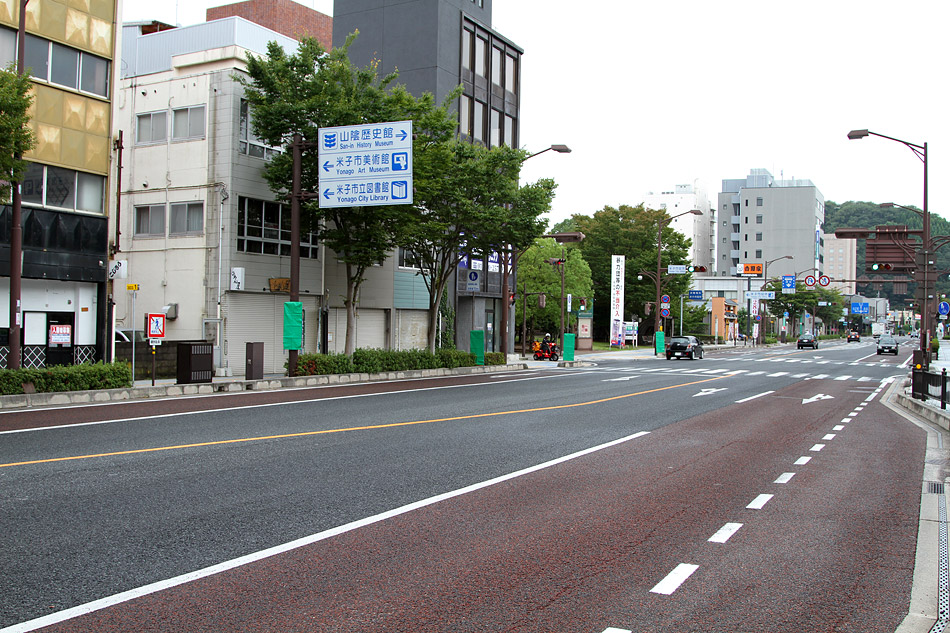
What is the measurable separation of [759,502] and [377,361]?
20777mm

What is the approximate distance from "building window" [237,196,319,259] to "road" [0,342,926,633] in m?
15.4

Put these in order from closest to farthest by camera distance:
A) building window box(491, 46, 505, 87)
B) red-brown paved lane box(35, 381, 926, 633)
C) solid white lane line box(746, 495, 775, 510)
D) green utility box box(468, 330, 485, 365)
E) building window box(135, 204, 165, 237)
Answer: red-brown paved lane box(35, 381, 926, 633) → solid white lane line box(746, 495, 775, 510) → building window box(135, 204, 165, 237) → green utility box box(468, 330, 485, 365) → building window box(491, 46, 505, 87)

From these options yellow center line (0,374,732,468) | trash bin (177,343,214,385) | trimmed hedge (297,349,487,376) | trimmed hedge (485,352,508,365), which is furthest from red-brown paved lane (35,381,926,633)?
trimmed hedge (485,352,508,365)

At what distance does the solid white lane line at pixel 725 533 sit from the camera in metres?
7.08

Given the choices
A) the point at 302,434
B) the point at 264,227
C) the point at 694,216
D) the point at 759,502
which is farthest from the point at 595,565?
the point at 694,216

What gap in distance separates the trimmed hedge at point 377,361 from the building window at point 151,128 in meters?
11.6

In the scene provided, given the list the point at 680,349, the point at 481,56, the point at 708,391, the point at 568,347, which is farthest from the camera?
the point at 680,349

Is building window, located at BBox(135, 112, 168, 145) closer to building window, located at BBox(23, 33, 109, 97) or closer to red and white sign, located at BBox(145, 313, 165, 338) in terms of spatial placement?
building window, located at BBox(23, 33, 109, 97)

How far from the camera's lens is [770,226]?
144m

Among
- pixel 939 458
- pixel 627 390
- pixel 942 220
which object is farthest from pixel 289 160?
pixel 942 220

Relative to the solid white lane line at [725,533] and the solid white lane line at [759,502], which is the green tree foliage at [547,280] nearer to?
the solid white lane line at [759,502]

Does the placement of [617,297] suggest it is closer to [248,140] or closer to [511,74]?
[511,74]

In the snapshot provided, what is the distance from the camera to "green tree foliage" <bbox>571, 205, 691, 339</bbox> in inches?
3216

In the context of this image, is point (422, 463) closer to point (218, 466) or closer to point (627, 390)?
point (218, 466)
